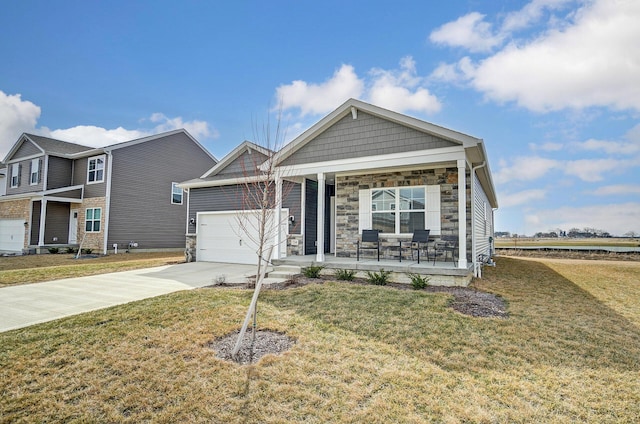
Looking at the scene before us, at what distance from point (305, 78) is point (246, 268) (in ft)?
22.3

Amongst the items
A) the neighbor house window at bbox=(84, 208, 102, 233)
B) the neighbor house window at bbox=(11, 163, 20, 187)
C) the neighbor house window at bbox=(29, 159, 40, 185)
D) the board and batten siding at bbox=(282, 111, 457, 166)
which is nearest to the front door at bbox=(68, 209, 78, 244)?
the neighbor house window at bbox=(84, 208, 102, 233)

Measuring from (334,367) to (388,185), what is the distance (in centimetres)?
732

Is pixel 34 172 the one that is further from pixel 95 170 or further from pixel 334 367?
pixel 334 367

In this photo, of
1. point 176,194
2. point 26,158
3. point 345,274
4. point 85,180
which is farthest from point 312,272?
point 26,158

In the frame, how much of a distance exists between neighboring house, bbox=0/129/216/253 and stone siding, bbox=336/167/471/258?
1328 cm

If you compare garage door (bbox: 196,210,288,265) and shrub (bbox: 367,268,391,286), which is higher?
garage door (bbox: 196,210,288,265)

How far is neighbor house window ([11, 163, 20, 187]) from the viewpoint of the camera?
20.8m

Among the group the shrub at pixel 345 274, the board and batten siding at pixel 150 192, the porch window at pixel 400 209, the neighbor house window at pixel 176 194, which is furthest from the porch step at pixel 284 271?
the neighbor house window at pixel 176 194

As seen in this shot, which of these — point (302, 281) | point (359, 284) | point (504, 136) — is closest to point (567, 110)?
point (504, 136)

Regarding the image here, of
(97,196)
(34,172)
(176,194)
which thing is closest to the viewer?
(97,196)

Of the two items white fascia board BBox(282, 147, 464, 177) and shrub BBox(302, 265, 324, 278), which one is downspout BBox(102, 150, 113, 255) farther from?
shrub BBox(302, 265, 324, 278)

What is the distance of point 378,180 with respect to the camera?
405 inches

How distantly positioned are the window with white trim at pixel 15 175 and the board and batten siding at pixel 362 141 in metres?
21.3

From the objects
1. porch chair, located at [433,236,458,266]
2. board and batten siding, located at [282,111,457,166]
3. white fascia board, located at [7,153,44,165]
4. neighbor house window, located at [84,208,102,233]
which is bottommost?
porch chair, located at [433,236,458,266]
